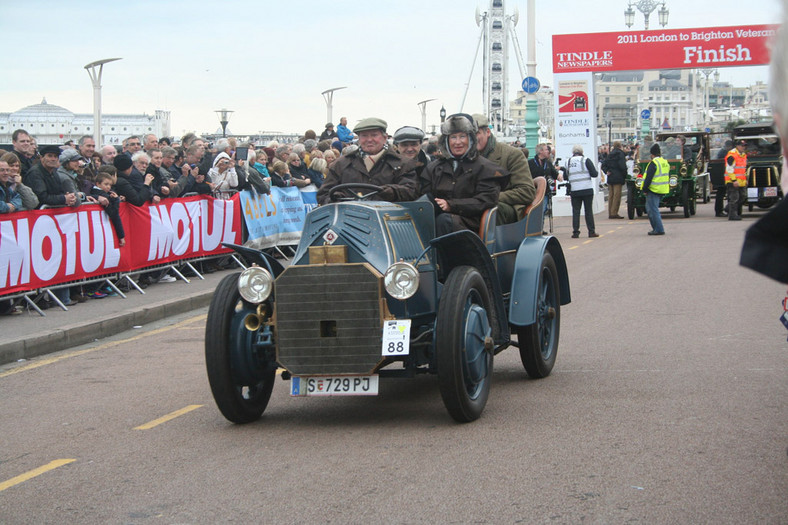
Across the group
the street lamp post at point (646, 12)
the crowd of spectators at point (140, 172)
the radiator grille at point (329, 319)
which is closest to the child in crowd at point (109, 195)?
the crowd of spectators at point (140, 172)

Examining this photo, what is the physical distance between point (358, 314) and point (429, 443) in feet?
2.96

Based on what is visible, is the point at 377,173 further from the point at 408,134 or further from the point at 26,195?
the point at 26,195

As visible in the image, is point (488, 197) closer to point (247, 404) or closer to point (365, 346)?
point (365, 346)

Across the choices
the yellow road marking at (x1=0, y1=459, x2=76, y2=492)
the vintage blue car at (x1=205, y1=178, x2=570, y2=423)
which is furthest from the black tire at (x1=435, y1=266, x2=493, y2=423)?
the yellow road marking at (x1=0, y1=459, x2=76, y2=492)

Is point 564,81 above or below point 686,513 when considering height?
above

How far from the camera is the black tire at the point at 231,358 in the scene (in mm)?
6281

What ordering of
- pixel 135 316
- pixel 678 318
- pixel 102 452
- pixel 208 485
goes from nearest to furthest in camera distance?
pixel 208 485 → pixel 102 452 → pixel 678 318 → pixel 135 316

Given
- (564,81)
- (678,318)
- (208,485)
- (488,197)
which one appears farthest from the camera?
(564,81)

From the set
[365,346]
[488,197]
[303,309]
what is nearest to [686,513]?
[365,346]

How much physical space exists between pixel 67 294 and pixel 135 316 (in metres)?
1.21

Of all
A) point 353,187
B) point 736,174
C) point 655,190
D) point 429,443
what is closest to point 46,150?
point 353,187

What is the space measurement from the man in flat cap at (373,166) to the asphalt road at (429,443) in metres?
1.61

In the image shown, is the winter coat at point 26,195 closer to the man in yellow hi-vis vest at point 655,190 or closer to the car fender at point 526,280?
the car fender at point 526,280

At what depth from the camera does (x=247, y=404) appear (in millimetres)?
6531
